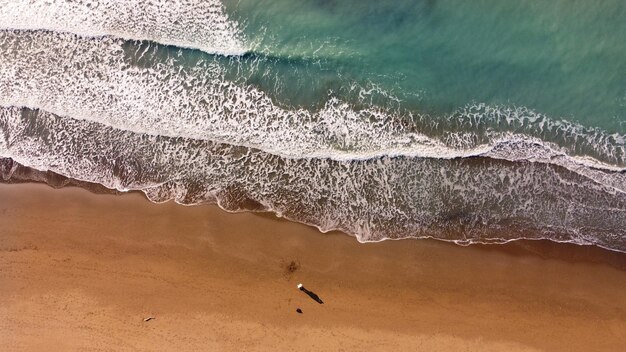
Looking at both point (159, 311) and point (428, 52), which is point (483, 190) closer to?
point (428, 52)

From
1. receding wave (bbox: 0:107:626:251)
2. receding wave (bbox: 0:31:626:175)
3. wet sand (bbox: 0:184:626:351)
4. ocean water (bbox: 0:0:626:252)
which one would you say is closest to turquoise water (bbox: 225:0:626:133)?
ocean water (bbox: 0:0:626:252)

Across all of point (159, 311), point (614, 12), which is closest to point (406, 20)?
point (614, 12)

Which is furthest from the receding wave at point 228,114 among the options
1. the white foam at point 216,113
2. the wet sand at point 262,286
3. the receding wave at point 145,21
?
the wet sand at point 262,286

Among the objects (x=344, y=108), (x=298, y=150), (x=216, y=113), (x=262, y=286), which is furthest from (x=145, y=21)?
(x=262, y=286)

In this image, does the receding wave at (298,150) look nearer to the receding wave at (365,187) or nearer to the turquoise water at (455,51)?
the receding wave at (365,187)

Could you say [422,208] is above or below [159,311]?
above
